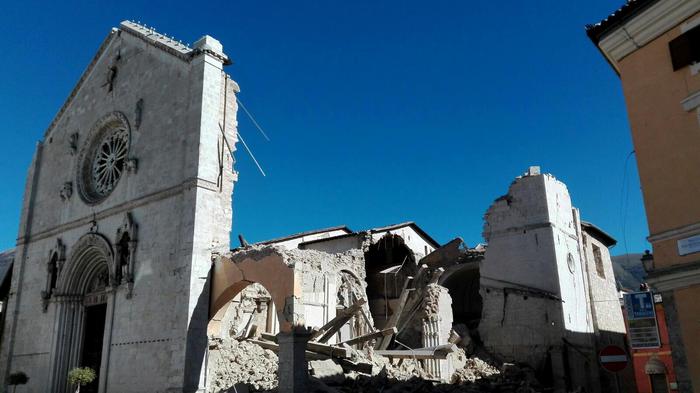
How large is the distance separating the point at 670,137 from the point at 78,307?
20.6 metres

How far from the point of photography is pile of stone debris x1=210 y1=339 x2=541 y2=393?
14.6 metres

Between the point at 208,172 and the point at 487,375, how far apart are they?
37.2ft

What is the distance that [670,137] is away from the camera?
386 inches

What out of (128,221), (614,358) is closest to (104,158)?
(128,221)

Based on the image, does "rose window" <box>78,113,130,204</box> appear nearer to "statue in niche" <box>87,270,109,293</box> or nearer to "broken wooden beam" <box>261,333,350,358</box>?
"statue in niche" <box>87,270,109,293</box>

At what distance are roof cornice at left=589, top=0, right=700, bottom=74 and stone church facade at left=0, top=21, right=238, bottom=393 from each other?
457 inches

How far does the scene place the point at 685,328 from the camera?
9070mm

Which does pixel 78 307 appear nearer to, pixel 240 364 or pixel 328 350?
pixel 240 364

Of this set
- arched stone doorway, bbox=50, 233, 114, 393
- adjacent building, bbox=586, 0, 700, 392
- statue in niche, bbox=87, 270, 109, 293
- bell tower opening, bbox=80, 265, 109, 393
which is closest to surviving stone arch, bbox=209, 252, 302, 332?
arched stone doorway, bbox=50, 233, 114, 393

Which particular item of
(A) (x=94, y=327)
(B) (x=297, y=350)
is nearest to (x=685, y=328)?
(B) (x=297, y=350)

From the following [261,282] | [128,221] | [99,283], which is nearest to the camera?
[261,282]

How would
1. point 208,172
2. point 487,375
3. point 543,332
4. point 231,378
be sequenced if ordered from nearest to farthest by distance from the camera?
1. point 231,378
2. point 208,172
3. point 487,375
4. point 543,332

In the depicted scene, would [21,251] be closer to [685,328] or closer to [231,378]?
[231,378]

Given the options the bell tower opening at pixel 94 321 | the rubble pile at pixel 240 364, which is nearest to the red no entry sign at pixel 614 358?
the rubble pile at pixel 240 364
